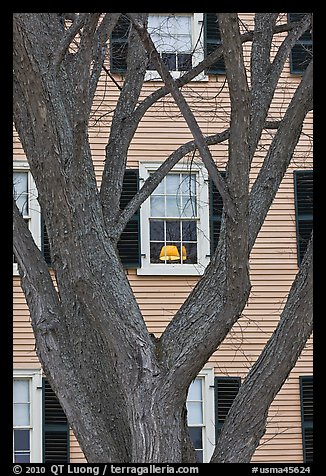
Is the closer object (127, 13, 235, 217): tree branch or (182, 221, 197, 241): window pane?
(127, 13, 235, 217): tree branch

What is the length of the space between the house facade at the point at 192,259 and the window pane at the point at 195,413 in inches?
0.6

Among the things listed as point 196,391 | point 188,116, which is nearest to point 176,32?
point 196,391

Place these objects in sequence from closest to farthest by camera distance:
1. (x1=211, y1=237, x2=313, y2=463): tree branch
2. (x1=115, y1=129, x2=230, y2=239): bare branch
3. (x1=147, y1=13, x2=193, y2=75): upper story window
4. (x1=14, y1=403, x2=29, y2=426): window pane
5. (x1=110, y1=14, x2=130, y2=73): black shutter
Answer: (x1=211, y1=237, x2=313, y2=463): tree branch
(x1=115, y1=129, x2=230, y2=239): bare branch
(x1=110, y1=14, x2=130, y2=73): black shutter
(x1=14, y1=403, x2=29, y2=426): window pane
(x1=147, y1=13, x2=193, y2=75): upper story window

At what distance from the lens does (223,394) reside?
→ 1541 centimetres

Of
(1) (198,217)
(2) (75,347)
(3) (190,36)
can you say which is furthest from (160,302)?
(2) (75,347)

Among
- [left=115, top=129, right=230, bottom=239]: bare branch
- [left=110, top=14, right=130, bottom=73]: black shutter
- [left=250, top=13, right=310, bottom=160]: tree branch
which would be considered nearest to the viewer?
[left=115, top=129, right=230, bottom=239]: bare branch

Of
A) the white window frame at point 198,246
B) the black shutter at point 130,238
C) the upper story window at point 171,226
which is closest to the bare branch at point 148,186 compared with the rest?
the black shutter at point 130,238

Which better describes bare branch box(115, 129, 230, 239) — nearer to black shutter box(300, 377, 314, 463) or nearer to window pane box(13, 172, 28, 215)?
window pane box(13, 172, 28, 215)

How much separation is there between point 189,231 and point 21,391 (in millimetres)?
3256

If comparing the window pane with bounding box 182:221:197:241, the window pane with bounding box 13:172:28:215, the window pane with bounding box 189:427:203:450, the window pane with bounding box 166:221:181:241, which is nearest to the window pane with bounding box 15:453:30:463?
the window pane with bounding box 189:427:203:450

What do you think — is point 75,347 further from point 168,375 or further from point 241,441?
point 241,441

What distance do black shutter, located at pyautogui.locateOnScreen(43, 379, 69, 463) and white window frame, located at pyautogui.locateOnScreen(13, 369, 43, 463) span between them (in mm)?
83

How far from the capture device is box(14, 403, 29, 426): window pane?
15109 millimetres

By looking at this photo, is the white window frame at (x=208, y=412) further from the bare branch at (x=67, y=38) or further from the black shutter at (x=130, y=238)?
the bare branch at (x=67, y=38)
